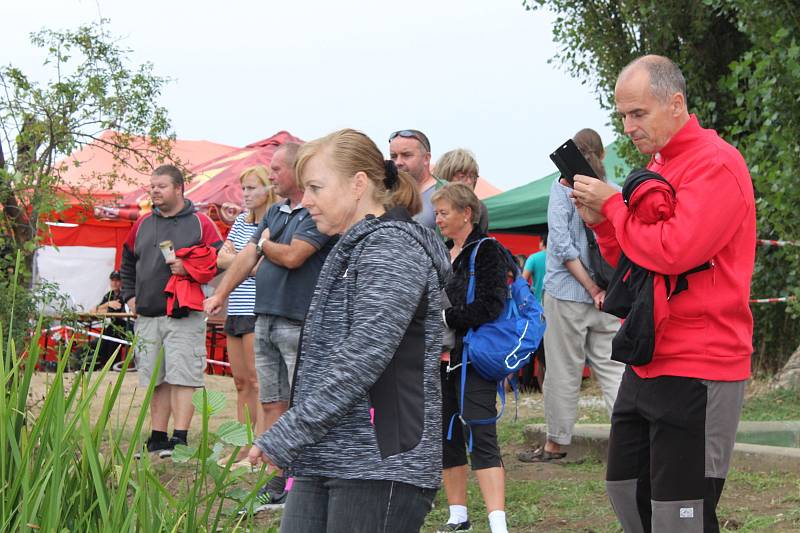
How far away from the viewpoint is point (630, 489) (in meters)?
3.31

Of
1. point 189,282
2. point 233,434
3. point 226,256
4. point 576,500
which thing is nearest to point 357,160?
point 233,434

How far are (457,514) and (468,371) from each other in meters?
0.70

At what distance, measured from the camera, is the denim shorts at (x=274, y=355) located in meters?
5.72

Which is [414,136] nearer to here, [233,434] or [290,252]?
[290,252]

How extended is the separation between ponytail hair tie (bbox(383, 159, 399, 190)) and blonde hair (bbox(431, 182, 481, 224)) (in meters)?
2.05

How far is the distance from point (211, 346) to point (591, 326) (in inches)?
346

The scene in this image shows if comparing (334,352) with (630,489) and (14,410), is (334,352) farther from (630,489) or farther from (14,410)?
(630,489)

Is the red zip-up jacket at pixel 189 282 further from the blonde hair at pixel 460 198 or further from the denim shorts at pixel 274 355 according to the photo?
the blonde hair at pixel 460 198

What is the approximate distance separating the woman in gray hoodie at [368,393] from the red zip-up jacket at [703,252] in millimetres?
601

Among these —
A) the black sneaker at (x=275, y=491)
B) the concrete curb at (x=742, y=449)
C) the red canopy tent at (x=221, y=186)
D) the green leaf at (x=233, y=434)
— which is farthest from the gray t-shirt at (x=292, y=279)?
the red canopy tent at (x=221, y=186)

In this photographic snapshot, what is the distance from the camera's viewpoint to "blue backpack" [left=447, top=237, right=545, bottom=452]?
498cm

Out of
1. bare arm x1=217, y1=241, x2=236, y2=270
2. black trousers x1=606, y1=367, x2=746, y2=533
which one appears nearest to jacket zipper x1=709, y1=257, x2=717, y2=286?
black trousers x1=606, y1=367, x2=746, y2=533

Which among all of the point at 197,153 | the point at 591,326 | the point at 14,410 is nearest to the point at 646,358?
the point at 14,410

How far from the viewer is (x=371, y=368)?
107 inches
